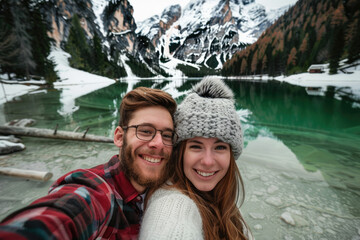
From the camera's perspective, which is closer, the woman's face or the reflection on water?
the woman's face

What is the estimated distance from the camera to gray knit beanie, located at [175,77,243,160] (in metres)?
1.62

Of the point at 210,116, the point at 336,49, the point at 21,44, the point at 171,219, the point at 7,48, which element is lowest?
the point at 171,219

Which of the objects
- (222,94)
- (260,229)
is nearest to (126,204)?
(222,94)

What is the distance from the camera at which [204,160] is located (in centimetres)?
164

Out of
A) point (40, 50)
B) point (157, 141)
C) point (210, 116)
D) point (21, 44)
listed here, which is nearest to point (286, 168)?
point (210, 116)

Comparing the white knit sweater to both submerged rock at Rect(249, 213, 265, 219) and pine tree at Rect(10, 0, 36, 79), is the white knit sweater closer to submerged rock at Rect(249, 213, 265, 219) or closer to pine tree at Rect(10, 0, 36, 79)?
submerged rock at Rect(249, 213, 265, 219)

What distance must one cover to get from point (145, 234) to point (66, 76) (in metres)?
42.0

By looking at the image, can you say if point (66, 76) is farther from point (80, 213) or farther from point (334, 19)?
point (334, 19)

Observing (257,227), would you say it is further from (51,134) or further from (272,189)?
(51,134)

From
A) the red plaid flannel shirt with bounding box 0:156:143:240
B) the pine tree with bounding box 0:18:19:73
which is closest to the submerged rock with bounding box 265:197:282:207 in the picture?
the red plaid flannel shirt with bounding box 0:156:143:240

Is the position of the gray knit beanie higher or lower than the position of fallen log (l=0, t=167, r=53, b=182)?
higher

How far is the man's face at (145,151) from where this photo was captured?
1.51m

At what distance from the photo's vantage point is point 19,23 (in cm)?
2441

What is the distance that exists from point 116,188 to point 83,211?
1.38 feet
